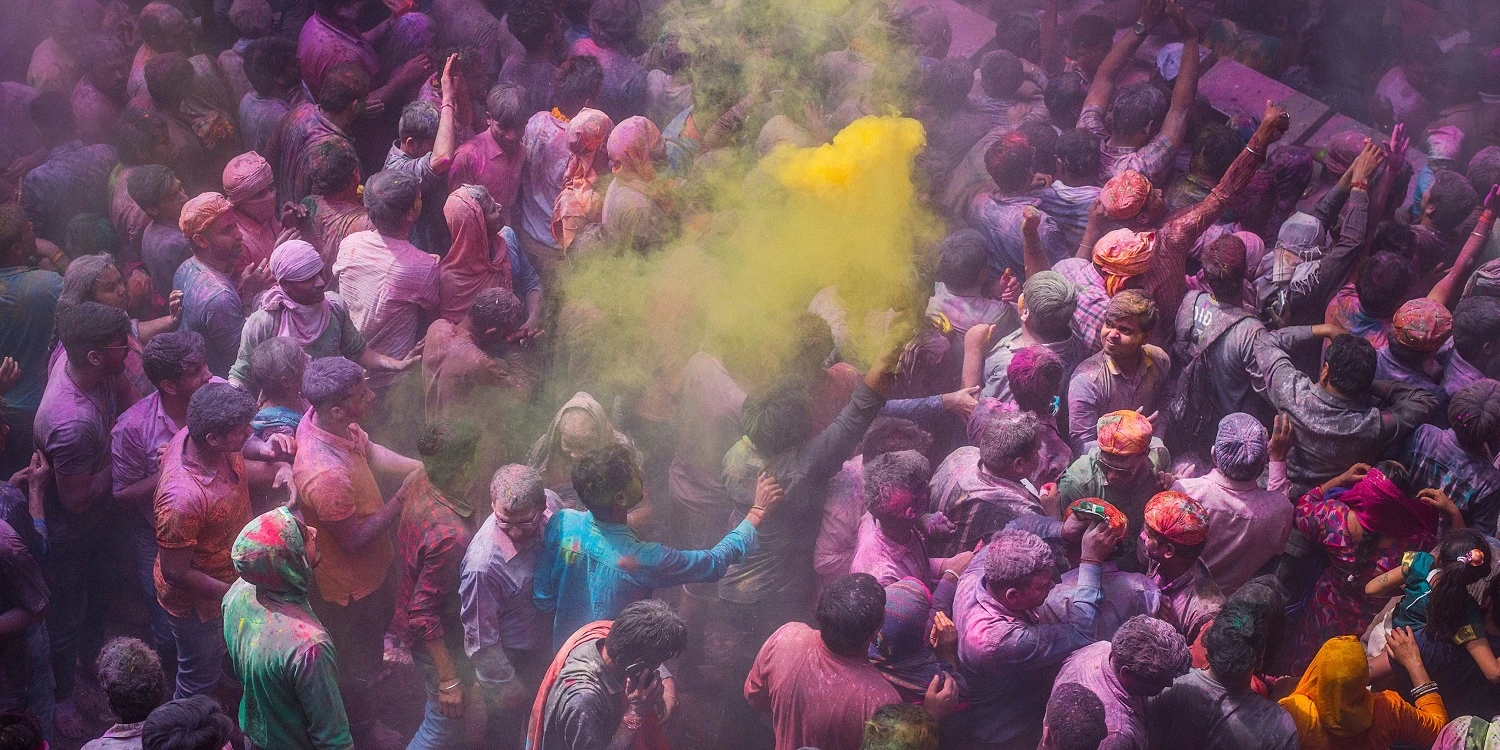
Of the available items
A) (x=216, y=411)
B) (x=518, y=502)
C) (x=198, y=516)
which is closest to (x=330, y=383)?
(x=216, y=411)

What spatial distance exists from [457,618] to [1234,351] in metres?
4.11

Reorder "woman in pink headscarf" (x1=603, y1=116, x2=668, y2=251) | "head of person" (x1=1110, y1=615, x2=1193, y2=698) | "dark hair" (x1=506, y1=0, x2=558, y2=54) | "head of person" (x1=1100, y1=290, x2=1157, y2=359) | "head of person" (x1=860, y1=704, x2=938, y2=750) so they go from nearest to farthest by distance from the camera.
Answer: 1. "head of person" (x1=860, y1=704, x2=938, y2=750)
2. "head of person" (x1=1110, y1=615, x2=1193, y2=698)
3. "head of person" (x1=1100, y1=290, x2=1157, y2=359)
4. "woman in pink headscarf" (x1=603, y1=116, x2=668, y2=251)
5. "dark hair" (x1=506, y1=0, x2=558, y2=54)

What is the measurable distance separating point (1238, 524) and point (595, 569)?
9.12ft

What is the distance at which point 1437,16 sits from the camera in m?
9.98

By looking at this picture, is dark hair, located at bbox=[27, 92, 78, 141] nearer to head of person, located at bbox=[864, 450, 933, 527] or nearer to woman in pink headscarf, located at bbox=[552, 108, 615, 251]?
woman in pink headscarf, located at bbox=[552, 108, 615, 251]

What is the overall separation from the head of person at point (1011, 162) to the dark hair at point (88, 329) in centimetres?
A: 484

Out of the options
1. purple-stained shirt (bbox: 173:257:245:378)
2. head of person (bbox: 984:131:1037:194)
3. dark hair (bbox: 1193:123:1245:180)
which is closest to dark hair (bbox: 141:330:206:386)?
purple-stained shirt (bbox: 173:257:245:378)

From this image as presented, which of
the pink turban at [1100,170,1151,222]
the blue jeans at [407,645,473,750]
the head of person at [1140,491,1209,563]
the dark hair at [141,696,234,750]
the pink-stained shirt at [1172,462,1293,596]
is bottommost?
the blue jeans at [407,645,473,750]

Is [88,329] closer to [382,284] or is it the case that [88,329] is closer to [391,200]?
[382,284]

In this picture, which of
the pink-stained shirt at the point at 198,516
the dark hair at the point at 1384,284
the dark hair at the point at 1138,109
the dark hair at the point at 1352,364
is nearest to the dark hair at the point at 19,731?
the pink-stained shirt at the point at 198,516

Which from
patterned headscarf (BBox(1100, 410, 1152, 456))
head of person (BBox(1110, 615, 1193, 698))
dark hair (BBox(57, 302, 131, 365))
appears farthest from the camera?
dark hair (BBox(57, 302, 131, 365))

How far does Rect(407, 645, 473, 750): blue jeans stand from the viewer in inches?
178

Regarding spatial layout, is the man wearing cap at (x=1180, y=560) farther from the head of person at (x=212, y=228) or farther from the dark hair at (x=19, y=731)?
the head of person at (x=212, y=228)

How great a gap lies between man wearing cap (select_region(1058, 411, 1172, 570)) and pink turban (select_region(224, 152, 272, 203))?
15.1 ft
